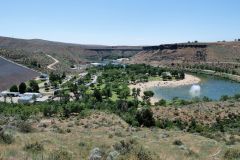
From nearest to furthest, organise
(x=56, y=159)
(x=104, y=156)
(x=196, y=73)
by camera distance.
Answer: (x=56, y=159) < (x=104, y=156) < (x=196, y=73)

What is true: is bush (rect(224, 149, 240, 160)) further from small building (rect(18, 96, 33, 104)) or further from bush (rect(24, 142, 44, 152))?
small building (rect(18, 96, 33, 104))

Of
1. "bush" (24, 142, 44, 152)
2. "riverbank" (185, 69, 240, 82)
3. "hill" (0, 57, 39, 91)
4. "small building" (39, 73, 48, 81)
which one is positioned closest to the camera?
"bush" (24, 142, 44, 152)

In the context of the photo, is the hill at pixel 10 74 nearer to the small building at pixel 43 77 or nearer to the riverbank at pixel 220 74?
the small building at pixel 43 77

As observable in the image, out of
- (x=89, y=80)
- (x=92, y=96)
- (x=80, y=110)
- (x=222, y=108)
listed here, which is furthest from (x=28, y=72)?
(x=222, y=108)

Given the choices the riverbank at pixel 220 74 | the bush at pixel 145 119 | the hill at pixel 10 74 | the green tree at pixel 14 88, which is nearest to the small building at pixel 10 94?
the green tree at pixel 14 88

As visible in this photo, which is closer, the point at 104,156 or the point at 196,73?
the point at 104,156

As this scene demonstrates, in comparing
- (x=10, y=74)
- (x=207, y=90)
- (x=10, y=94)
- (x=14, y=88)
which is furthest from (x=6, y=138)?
(x=207, y=90)

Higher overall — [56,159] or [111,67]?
[56,159]

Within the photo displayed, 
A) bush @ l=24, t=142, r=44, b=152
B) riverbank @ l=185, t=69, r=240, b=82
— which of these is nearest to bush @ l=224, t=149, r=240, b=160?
bush @ l=24, t=142, r=44, b=152

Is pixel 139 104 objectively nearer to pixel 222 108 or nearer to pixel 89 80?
pixel 222 108
